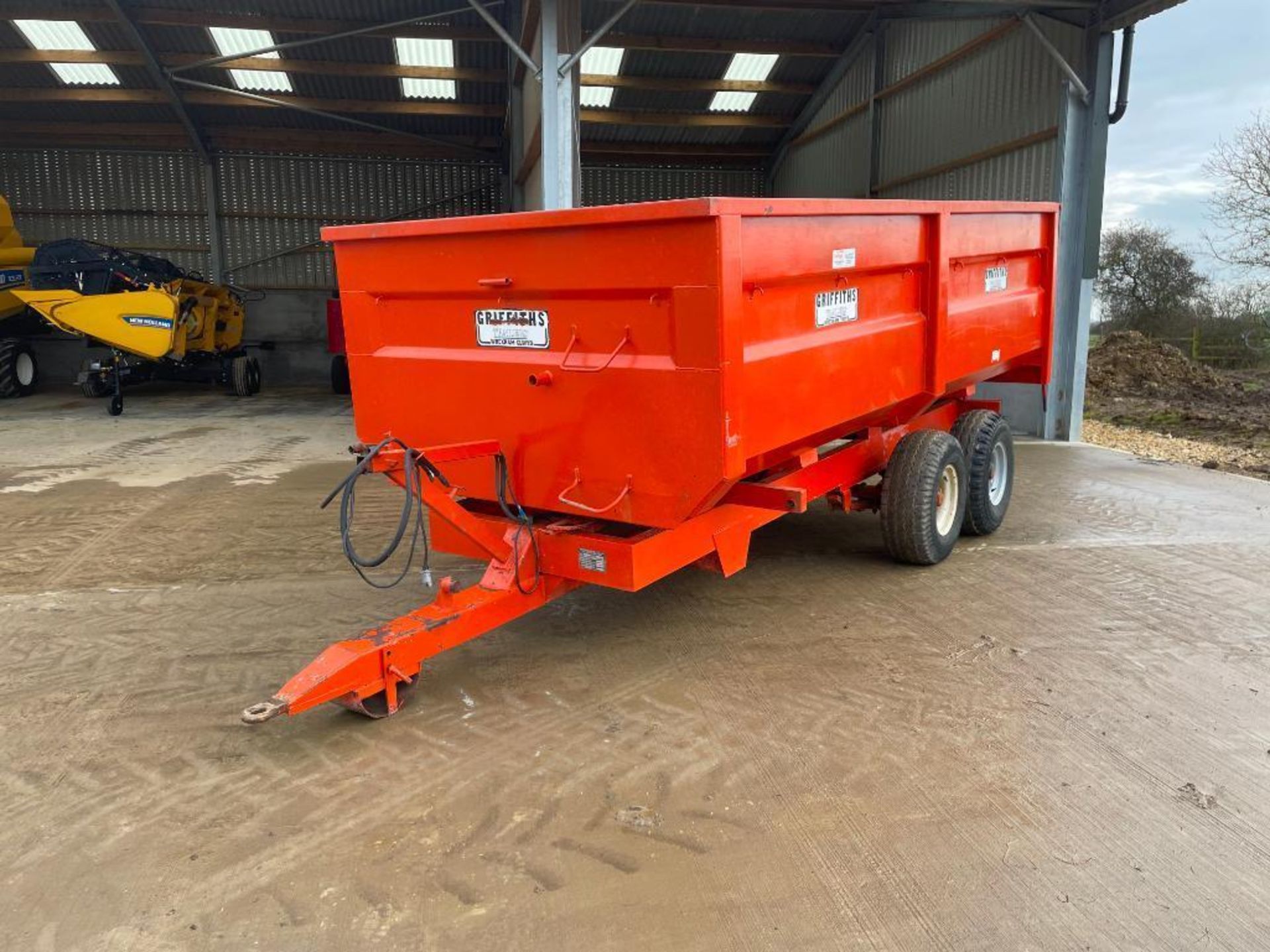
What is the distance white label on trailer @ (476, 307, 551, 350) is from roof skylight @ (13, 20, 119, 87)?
553 inches

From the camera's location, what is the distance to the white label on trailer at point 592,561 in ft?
11.8

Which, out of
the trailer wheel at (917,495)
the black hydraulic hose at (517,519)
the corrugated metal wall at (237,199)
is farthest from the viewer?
the corrugated metal wall at (237,199)

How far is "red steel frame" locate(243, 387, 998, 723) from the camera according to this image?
320cm

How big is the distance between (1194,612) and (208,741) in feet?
14.7

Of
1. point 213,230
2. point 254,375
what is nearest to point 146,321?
point 254,375

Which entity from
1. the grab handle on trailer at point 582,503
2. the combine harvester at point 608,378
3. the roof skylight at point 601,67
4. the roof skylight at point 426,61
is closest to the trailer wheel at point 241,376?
the roof skylight at point 426,61

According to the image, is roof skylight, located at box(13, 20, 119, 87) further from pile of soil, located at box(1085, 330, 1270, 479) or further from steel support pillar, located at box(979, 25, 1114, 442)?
pile of soil, located at box(1085, 330, 1270, 479)

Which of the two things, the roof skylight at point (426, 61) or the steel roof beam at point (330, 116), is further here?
the steel roof beam at point (330, 116)

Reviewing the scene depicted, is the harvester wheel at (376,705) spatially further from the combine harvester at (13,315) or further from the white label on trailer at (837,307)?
the combine harvester at (13,315)

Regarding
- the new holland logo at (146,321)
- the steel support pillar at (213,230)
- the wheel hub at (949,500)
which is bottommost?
the wheel hub at (949,500)

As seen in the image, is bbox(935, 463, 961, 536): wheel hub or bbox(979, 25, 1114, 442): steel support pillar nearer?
bbox(935, 463, 961, 536): wheel hub

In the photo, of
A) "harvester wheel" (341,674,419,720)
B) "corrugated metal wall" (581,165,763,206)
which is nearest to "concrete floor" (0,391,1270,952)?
"harvester wheel" (341,674,419,720)

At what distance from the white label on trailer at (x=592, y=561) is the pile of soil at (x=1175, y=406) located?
7329mm

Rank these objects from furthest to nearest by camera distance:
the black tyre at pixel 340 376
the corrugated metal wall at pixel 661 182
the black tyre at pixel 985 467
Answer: the corrugated metal wall at pixel 661 182, the black tyre at pixel 340 376, the black tyre at pixel 985 467
